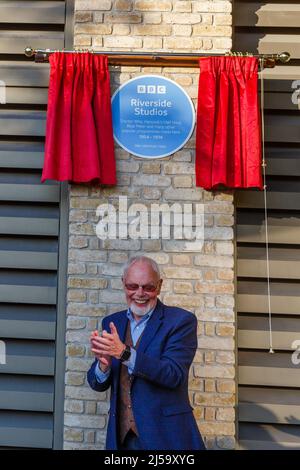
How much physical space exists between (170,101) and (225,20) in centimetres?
63

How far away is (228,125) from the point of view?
327cm

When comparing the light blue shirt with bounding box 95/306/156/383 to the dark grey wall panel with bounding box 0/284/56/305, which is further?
the dark grey wall panel with bounding box 0/284/56/305

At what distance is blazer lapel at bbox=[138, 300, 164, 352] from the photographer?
102 inches

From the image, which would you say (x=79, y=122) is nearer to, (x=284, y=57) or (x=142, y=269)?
(x=142, y=269)

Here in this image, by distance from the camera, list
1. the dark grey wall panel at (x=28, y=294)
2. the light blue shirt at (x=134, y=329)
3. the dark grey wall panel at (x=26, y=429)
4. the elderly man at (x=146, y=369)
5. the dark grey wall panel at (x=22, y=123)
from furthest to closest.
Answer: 1. the dark grey wall panel at (x=22, y=123)
2. the dark grey wall panel at (x=28, y=294)
3. the dark grey wall panel at (x=26, y=429)
4. the light blue shirt at (x=134, y=329)
5. the elderly man at (x=146, y=369)

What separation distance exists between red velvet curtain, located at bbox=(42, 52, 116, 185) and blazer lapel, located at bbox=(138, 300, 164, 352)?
3.10ft

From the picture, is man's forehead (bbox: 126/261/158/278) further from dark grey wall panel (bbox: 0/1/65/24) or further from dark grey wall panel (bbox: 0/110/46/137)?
dark grey wall panel (bbox: 0/1/65/24)

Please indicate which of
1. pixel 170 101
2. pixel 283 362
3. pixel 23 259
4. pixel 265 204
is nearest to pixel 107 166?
pixel 170 101

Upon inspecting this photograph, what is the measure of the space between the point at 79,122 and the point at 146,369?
5.21 ft

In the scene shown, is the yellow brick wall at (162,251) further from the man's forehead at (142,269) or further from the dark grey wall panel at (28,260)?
the man's forehead at (142,269)

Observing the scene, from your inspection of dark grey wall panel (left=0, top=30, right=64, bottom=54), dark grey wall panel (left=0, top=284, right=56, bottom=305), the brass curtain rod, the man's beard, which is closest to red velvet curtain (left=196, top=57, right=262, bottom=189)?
the brass curtain rod

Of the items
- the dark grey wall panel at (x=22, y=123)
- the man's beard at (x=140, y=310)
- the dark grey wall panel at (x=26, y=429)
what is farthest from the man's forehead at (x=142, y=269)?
the dark grey wall panel at (x=22, y=123)

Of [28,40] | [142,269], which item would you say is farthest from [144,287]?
[28,40]

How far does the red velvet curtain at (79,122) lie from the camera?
3213mm
